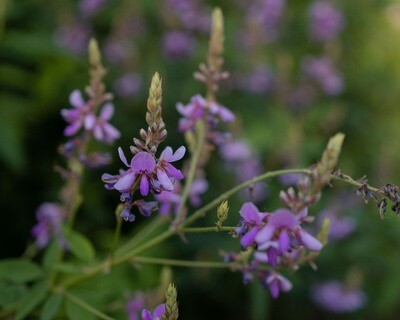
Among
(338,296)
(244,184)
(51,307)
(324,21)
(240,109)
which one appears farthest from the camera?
(324,21)

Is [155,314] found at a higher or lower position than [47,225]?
lower

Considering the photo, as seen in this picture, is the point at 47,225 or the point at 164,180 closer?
the point at 164,180

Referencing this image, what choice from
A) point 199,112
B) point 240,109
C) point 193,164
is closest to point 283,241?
point 193,164

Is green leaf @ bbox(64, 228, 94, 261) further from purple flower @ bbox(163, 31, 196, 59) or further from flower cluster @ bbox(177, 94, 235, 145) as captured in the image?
purple flower @ bbox(163, 31, 196, 59)

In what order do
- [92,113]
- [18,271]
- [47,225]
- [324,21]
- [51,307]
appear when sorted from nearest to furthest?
[51,307]
[18,271]
[92,113]
[47,225]
[324,21]

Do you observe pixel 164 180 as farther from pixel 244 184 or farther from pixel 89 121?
pixel 89 121

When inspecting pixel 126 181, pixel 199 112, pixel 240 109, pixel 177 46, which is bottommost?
pixel 126 181
